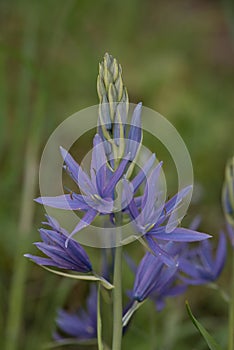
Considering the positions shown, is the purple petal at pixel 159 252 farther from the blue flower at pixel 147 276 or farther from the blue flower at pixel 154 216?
the blue flower at pixel 147 276

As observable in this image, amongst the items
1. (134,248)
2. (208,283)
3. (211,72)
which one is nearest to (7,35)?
(211,72)

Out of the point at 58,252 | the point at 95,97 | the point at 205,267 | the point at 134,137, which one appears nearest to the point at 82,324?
the point at 205,267

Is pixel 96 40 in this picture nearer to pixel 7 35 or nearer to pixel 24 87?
pixel 7 35

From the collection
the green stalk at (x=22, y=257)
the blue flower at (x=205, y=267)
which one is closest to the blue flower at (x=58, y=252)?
the blue flower at (x=205, y=267)

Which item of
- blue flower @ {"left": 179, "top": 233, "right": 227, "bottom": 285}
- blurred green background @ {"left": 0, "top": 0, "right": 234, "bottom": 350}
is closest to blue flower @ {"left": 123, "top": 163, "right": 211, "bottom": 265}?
blue flower @ {"left": 179, "top": 233, "right": 227, "bottom": 285}

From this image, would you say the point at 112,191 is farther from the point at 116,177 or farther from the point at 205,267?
the point at 205,267
